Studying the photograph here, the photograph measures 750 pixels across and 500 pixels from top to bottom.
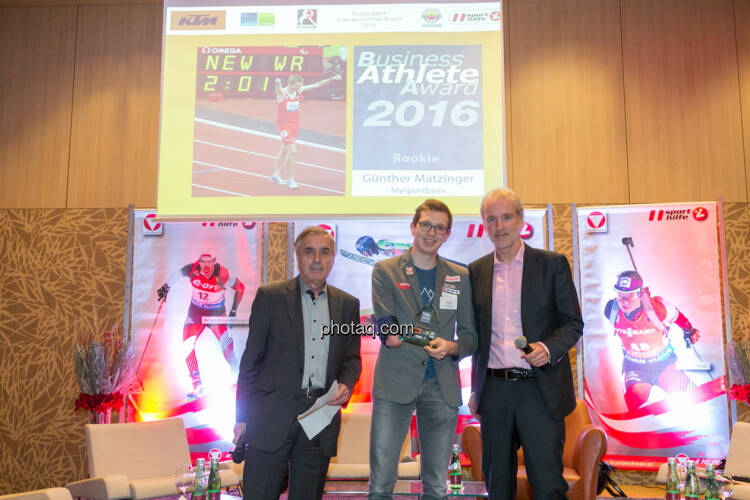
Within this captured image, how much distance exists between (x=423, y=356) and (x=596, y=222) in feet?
11.5

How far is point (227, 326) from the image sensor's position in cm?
573

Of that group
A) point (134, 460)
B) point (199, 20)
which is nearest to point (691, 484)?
point (134, 460)

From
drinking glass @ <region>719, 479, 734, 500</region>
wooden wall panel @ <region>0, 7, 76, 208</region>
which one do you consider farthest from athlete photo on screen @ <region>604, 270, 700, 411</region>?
wooden wall panel @ <region>0, 7, 76, 208</region>

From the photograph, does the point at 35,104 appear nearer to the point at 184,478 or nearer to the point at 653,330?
the point at 184,478

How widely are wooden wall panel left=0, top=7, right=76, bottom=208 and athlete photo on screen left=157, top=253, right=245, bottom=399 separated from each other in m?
1.40

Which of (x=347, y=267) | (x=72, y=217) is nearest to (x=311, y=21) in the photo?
(x=347, y=267)

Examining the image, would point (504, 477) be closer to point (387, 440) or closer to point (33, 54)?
point (387, 440)

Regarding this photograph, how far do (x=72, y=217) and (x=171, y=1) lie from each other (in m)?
2.23

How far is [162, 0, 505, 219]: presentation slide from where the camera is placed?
15.5ft

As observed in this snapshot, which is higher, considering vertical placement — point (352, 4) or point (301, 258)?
point (352, 4)

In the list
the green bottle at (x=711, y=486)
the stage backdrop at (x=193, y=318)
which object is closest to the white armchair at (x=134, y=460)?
the stage backdrop at (x=193, y=318)

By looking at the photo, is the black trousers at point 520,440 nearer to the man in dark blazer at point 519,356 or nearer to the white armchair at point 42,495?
the man in dark blazer at point 519,356

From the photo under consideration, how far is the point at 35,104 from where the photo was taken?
611 cm

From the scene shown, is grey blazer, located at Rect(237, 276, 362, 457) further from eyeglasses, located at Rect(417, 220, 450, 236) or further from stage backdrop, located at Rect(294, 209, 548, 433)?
stage backdrop, located at Rect(294, 209, 548, 433)
